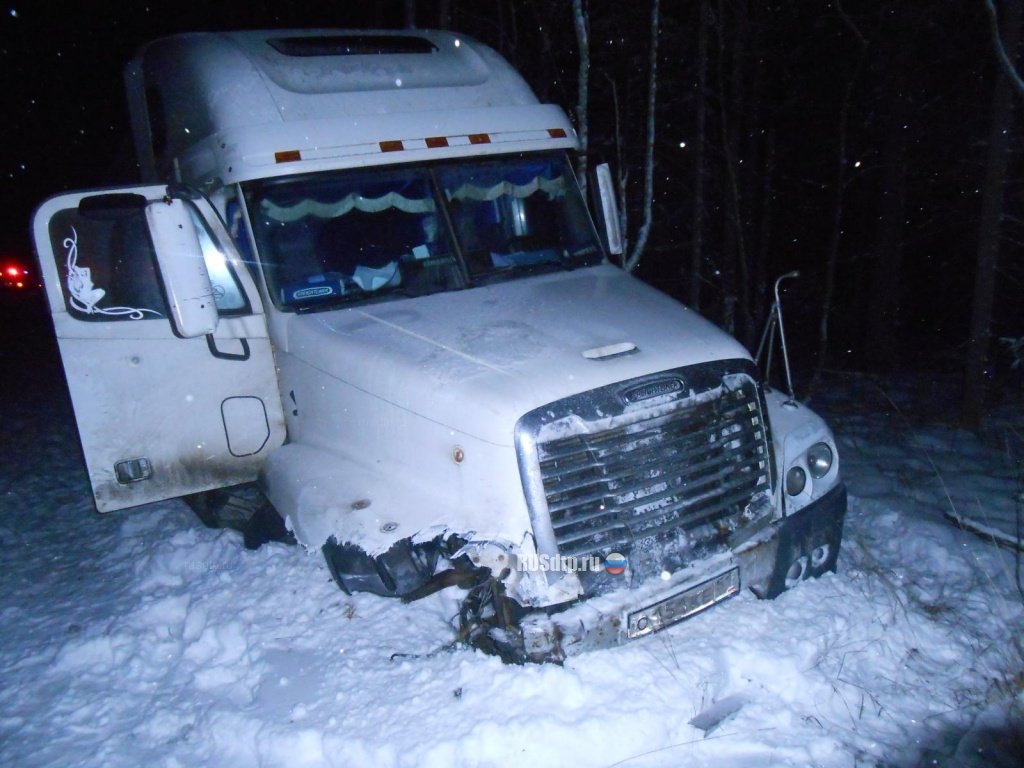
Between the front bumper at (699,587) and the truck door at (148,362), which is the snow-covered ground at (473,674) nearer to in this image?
the front bumper at (699,587)

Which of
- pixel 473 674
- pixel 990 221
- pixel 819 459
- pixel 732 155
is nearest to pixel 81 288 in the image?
pixel 473 674

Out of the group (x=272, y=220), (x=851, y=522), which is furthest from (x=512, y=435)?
(x=851, y=522)

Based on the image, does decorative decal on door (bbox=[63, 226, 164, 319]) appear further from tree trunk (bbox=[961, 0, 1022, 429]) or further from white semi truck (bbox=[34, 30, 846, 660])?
tree trunk (bbox=[961, 0, 1022, 429])

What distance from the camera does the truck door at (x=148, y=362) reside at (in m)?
4.57

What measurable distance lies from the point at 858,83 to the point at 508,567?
12901 mm

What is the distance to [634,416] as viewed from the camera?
139 inches

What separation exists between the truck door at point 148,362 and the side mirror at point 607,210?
260 cm

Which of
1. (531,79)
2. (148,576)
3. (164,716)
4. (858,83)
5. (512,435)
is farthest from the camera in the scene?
(531,79)

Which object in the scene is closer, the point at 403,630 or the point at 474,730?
the point at 474,730

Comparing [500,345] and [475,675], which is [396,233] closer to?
Result: [500,345]

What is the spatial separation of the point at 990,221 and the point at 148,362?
27.0 feet

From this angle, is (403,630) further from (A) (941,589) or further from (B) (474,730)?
(A) (941,589)
